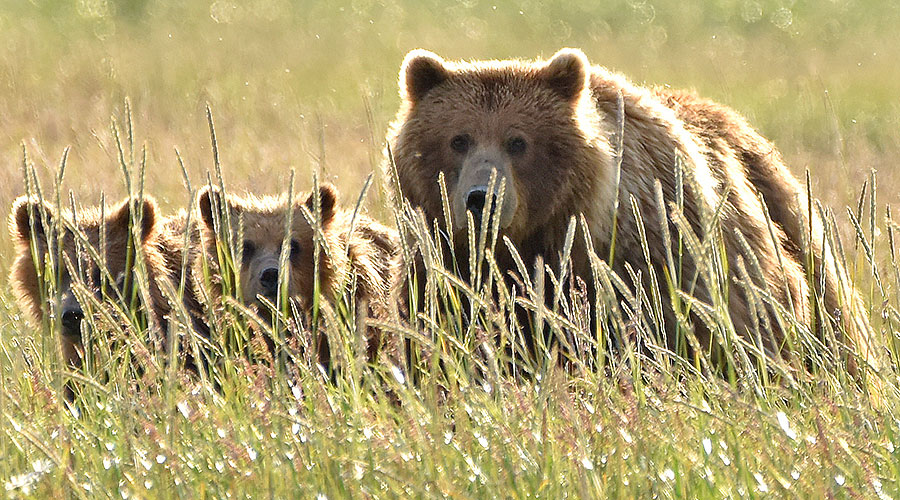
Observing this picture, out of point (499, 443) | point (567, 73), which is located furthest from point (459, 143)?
point (499, 443)

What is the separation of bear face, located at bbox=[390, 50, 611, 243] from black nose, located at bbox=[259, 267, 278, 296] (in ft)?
2.19

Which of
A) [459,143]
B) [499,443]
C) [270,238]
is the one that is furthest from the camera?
[270,238]

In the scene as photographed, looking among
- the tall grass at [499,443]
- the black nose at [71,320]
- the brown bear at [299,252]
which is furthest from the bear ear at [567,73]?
the tall grass at [499,443]

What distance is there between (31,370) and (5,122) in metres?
7.95

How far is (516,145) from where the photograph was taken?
542cm

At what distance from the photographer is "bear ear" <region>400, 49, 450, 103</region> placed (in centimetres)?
557

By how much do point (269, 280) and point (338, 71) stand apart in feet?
40.9

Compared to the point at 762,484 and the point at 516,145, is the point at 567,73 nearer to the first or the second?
the point at 516,145

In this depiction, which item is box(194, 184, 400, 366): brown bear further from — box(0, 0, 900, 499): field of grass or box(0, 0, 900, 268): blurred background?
box(0, 0, 900, 268): blurred background

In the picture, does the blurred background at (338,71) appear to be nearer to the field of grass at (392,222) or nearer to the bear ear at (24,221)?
the field of grass at (392,222)

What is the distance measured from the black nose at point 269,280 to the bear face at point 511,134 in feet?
2.19

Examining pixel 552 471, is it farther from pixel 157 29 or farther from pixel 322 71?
pixel 157 29

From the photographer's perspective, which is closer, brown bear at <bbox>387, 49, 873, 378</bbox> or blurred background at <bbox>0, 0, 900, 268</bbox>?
brown bear at <bbox>387, 49, 873, 378</bbox>

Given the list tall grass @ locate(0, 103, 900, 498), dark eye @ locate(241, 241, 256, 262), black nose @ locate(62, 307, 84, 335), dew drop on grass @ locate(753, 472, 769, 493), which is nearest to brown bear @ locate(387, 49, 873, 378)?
dark eye @ locate(241, 241, 256, 262)
